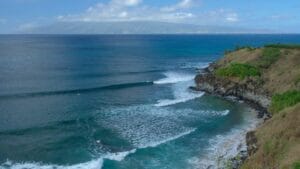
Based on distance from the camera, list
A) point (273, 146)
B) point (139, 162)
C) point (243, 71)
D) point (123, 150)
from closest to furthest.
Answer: point (273, 146) < point (139, 162) < point (123, 150) < point (243, 71)

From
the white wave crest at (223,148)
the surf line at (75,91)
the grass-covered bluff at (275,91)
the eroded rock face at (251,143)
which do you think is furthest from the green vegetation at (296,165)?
the surf line at (75,91)

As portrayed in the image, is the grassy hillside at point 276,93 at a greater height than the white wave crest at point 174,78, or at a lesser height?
greater

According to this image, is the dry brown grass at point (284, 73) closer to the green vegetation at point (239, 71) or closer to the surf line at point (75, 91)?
the green vegetation at point (239, 71)

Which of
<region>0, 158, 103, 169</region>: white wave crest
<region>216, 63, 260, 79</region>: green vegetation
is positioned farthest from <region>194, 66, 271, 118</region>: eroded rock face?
<region>0, 158, 103, 169</region>: white wave crest

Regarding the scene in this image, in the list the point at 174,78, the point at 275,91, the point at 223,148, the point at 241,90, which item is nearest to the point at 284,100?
the point at 275,91

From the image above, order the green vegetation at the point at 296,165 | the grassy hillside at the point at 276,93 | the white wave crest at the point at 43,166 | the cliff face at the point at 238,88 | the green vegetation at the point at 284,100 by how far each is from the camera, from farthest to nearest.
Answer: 1. the cliff face at the point at 238,88
2. the green vegetation at the point at 284,100
3. the white wave crest at the point at 43,166
4. the grassy hillside at the point at 276,93
5. the green vegetation at the point at 296,165

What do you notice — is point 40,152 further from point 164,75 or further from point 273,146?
point 164,75

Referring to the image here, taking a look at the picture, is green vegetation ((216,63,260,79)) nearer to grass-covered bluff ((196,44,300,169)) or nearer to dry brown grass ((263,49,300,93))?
grass-covered bluff ((196,44,300,169))

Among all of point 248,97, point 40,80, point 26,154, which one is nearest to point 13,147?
point 26,154

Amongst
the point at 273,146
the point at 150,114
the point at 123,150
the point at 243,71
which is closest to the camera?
the point at 273,146
